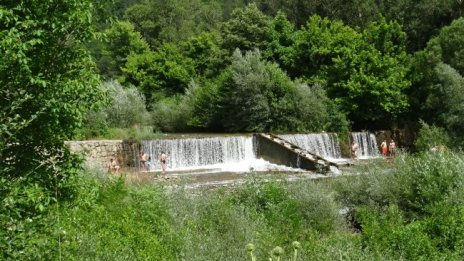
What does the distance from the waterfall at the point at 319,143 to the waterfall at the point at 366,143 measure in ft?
5.15

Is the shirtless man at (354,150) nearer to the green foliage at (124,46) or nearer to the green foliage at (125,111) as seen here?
the green foliage at (125,111)

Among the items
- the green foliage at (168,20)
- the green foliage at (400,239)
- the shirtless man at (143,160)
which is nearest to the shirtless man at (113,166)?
the shirtless man at (143,160)

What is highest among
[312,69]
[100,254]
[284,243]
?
[312,69]

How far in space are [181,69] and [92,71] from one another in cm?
3602

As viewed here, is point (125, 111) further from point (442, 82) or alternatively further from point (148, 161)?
point (442, 82)

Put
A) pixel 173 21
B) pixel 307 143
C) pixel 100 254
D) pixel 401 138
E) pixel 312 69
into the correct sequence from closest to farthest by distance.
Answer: pixel 100 254 < pixel 307 143 < pixel 401 138 < pixel 312 69 < pixel 173 21

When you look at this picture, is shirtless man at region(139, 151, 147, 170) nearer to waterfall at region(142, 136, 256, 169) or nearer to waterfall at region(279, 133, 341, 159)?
waterfall at region(142, 136, 256, 169)

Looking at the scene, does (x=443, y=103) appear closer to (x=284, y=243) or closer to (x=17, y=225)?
(x=284, y=243)

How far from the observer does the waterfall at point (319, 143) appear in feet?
89.2

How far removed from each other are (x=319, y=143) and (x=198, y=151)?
6.71 metres

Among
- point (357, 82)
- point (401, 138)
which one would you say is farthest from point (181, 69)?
point (401, 138)

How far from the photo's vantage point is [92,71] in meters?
5.06

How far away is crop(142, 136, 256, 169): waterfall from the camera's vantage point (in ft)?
81.8

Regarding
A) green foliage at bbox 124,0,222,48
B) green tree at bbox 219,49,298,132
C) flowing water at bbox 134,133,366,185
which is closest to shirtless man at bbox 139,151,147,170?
flowing water at bbox 134,133,366,185
